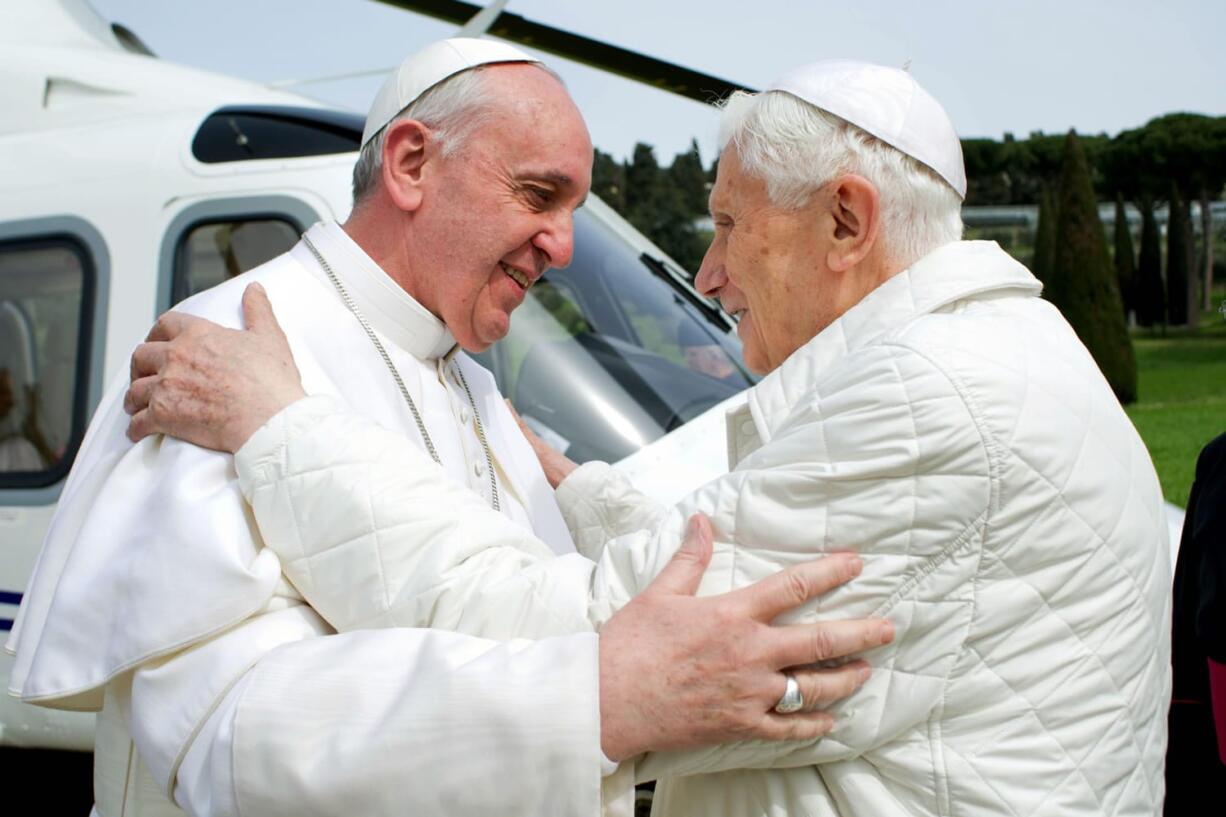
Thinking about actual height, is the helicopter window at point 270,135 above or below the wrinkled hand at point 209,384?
above

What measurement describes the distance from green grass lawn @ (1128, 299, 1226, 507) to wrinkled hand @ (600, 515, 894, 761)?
8471mm

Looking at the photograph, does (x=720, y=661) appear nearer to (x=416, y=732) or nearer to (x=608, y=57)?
(x=416, y=732)

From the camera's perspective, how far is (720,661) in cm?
151

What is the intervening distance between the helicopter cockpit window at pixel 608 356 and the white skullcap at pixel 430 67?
160cm

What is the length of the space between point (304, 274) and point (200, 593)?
0.77 meters

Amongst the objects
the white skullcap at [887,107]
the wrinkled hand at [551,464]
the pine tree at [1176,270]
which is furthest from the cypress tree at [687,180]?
the white skullcap at [887,107]

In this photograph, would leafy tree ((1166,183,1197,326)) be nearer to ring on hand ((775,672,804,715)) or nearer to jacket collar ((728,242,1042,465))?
jacket collar ((728,242,1042,465))

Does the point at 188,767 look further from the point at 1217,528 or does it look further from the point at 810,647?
the point at 1217,528

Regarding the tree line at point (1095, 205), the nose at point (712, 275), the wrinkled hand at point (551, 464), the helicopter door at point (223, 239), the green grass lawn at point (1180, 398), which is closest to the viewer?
the nose at point (712, 275)

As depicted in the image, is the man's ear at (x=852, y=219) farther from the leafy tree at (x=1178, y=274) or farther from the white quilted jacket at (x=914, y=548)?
the leafy tree at (x=1178, y=274)

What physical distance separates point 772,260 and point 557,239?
2.05 feet

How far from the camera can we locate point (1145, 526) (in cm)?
165

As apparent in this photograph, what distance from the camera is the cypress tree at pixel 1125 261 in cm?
3180

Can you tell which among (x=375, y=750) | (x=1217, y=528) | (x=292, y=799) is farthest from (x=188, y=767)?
(x=1217, y=528)
